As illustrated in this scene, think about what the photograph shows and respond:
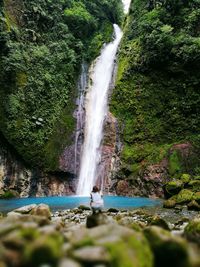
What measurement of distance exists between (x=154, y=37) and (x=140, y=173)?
10.8 metres

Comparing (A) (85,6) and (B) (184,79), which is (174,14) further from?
(A) (85,6)

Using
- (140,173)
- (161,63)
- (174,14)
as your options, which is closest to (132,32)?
(174,14)

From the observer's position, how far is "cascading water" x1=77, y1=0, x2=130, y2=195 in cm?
2758

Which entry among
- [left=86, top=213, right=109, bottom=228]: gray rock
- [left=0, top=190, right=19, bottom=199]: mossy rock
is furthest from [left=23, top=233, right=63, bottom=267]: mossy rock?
[left=0, top=190, right=19, bottom=199]: mossy rock

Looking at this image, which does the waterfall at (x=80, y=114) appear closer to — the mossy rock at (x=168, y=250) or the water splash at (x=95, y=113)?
the water splash at (x=95, y=113)

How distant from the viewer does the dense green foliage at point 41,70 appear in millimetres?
26281

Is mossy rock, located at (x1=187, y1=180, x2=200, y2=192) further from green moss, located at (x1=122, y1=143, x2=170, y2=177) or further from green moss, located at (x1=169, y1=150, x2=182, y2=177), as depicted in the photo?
green moss, located at (x1=122, y1=143, x2=170, y2=177)

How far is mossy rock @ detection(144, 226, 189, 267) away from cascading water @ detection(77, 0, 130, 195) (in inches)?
852

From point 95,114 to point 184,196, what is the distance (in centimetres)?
1464

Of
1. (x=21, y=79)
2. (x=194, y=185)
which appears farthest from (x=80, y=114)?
(x=194, y=185)

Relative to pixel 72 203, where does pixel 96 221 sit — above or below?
below

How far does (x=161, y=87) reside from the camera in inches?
1163

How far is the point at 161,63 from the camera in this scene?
1158 inches

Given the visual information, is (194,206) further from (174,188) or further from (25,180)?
(25,180)
